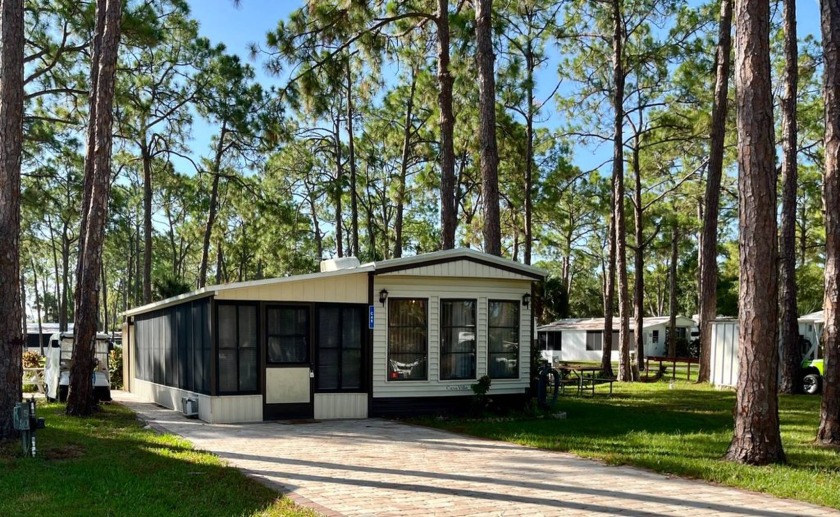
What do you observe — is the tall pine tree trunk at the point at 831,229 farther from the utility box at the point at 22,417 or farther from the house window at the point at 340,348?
the utility box at the point at 22,417

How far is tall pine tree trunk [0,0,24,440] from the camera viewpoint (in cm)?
833

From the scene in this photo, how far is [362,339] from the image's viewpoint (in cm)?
1145

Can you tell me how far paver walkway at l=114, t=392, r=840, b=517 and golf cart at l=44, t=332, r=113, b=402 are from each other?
511cm

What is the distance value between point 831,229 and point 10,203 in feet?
32.7

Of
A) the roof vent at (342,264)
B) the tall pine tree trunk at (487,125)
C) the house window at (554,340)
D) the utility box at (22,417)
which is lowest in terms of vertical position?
the house window at (554,340)

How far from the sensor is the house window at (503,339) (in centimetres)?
1190

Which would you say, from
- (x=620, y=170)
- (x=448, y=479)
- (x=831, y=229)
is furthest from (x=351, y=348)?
(x=620, y=170)

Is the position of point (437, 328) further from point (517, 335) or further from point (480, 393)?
point (517, 335)

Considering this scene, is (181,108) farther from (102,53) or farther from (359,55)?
(102,53)

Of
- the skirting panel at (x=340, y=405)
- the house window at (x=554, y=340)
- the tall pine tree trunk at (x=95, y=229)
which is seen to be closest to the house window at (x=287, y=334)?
the skirting panel at (x=340, y=405)

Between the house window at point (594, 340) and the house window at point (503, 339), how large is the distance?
26.5 meters

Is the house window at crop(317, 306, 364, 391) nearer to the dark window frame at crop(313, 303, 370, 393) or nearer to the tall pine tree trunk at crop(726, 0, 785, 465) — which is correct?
the dark window frame at crop(313, 303, 370, 393)

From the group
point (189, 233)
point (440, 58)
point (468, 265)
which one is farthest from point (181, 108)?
point (189, 233)

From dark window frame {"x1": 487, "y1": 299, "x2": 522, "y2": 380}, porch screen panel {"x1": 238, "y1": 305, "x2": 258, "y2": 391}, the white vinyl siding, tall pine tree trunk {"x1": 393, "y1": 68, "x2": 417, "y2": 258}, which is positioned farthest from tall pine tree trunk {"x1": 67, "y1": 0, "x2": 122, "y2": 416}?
tall pine tree trunk {"x1": 393, "y1": 68, "x2": 417, "y2": 258}
